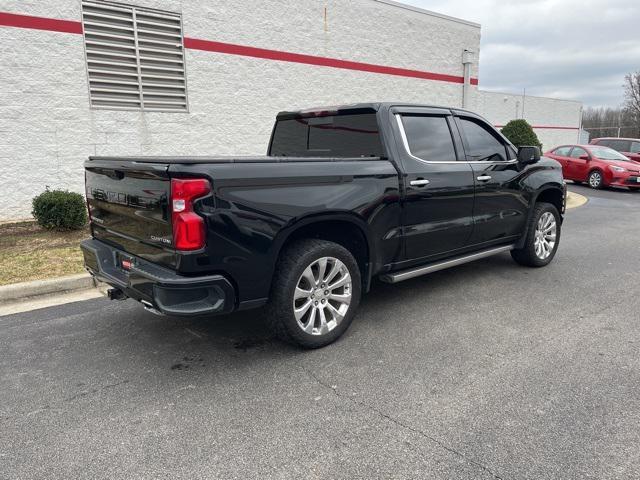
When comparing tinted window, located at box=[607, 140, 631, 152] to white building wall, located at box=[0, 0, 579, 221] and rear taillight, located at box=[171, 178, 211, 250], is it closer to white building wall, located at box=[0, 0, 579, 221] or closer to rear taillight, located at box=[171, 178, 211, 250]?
white building wall, located at box=[0, 0, 579, 221]

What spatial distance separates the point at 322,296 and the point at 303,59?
9165 millimetres

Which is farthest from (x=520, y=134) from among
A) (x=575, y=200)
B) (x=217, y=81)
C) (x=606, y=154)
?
(x=217, y=81)

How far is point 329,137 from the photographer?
4.65 metres

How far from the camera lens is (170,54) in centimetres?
954

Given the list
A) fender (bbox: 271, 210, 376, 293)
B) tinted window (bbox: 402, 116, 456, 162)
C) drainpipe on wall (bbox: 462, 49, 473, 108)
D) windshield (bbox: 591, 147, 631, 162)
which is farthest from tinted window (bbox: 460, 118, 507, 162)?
windshield (bbox: 591, 147, 631, 162)

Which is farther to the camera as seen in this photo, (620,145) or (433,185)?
(620,145)

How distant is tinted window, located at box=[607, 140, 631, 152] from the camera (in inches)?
697

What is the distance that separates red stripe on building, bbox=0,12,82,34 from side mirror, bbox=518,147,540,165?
24.9 feet

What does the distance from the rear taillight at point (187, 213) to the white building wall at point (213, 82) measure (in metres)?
6.90

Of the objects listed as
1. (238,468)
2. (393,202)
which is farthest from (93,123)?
(238,468)

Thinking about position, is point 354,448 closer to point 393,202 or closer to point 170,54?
point 393,202

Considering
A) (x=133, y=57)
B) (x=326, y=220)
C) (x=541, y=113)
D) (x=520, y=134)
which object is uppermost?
(x=541, y=113)

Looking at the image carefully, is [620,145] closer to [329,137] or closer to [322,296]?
[329,137]

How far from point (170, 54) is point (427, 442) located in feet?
29.8
